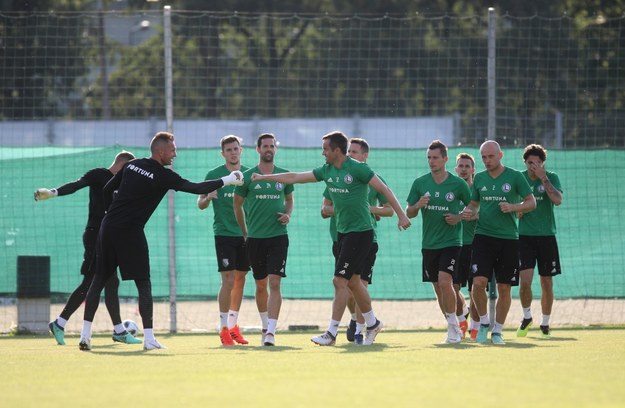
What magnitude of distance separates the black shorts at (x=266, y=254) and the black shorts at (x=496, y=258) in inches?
80.8

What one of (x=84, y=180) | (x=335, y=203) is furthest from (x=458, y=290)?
(x=84, y=180)

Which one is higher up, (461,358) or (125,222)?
(125,222)

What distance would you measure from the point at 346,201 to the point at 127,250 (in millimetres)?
2269

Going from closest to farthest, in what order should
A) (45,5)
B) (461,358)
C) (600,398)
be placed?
(600,398) < (461,358) < (45,5)

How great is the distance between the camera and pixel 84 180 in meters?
12.9

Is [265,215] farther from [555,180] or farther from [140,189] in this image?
[555,180]

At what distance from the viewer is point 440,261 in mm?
12469

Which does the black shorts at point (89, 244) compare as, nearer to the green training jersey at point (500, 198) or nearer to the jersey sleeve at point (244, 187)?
the jersey sleeve at point (244, 187)

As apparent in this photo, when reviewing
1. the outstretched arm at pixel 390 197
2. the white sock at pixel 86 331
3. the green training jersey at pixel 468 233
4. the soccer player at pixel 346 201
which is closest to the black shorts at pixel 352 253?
the soccer player at pixel 346 201

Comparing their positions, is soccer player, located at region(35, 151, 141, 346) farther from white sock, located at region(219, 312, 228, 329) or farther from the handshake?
the handshake

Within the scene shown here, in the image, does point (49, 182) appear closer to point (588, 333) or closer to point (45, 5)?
point (588, 333)

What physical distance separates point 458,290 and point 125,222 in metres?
4.13

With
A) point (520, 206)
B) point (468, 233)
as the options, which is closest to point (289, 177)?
point (520, 206)

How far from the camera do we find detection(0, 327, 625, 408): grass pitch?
732cm
